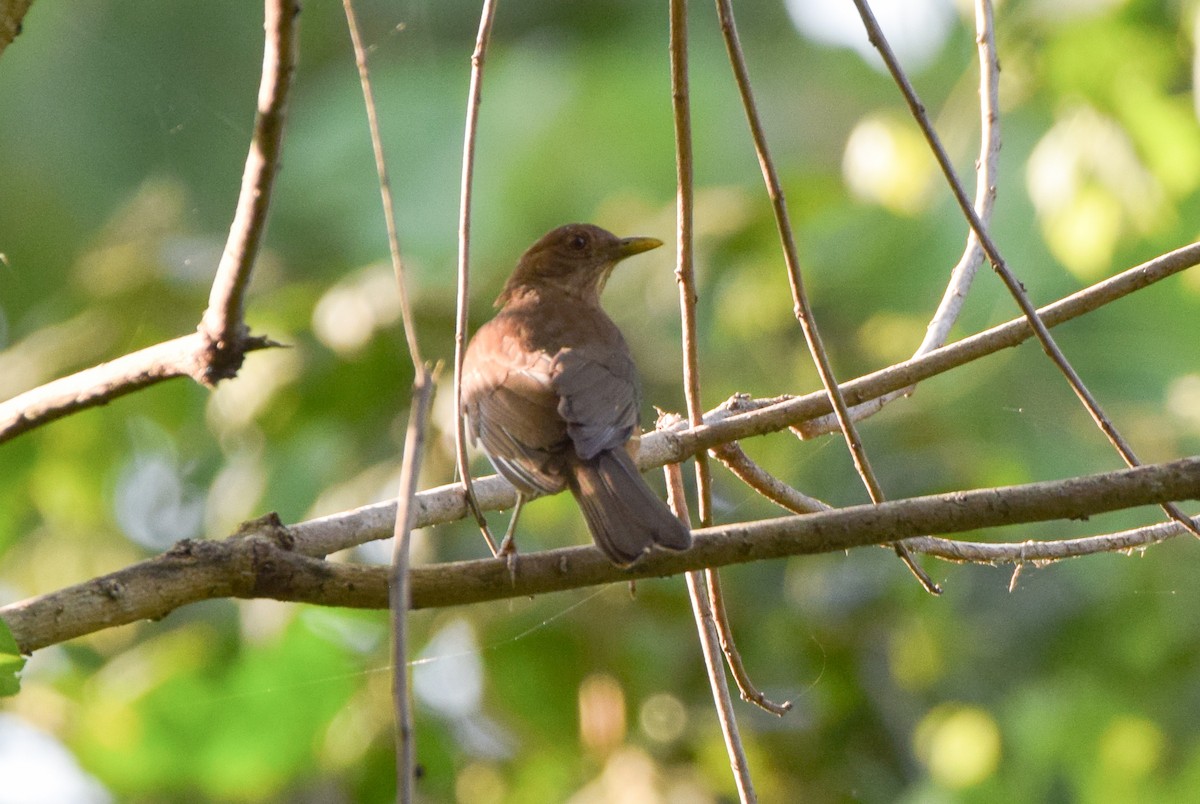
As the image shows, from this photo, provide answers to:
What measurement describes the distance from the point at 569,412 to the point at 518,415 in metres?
0.18

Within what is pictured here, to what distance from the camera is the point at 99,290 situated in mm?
7484

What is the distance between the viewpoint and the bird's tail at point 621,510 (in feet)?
8.98

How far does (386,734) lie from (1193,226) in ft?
15.3

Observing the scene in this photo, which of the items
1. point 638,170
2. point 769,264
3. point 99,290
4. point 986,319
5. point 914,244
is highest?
point 99,290

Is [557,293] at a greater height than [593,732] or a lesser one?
greater

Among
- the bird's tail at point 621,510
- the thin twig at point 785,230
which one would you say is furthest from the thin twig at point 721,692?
the thin twig at point 785,230

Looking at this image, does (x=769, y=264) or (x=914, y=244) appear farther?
(x=769, y=264)

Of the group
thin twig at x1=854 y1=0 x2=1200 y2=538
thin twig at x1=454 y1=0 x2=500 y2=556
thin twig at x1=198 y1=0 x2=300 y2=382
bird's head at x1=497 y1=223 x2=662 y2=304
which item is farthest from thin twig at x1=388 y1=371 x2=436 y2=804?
bird's head at x1=497 y1=223 x2=662 y2=304

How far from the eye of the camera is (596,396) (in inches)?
148

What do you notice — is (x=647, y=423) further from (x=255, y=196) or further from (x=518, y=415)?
(x=255, y=196)

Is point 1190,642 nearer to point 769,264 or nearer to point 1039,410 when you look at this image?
point 1039,410

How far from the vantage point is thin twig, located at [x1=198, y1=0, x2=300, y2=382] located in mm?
A: 2164

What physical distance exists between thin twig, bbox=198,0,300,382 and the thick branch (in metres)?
0.37

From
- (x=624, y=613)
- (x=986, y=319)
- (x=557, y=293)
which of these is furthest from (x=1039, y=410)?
(x=557, y=293)
